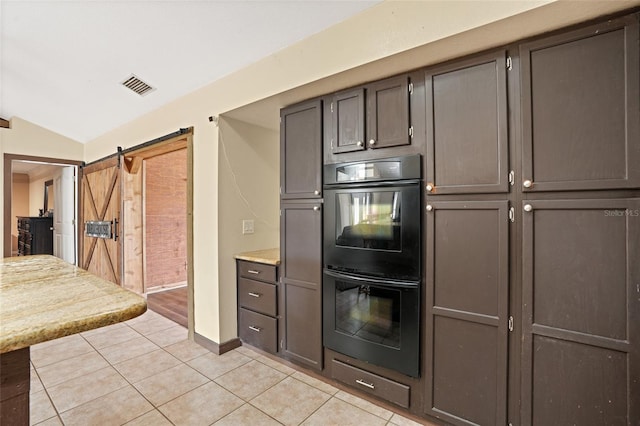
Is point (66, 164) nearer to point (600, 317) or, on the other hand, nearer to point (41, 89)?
point (41, 89)

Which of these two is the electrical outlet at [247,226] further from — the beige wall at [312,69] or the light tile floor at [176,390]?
the light tile floor at [176,390]

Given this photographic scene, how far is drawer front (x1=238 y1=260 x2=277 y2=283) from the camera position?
2.69m

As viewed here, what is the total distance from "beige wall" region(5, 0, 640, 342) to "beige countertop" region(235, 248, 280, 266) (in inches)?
5.4

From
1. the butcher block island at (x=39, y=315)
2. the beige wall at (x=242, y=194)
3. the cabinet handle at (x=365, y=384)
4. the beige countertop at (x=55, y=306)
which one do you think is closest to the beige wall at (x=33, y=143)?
the beige wall at (x=242, y=194)

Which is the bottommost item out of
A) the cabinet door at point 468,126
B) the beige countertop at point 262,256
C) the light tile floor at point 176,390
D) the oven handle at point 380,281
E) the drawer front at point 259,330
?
the light tile floor at point 176,390

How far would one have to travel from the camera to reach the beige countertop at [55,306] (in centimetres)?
77

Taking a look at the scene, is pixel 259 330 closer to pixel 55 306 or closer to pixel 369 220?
pixel 369 220

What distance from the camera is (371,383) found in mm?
2072

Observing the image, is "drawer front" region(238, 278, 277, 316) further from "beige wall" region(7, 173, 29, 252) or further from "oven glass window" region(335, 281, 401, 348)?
"beige wall" region(7, 173, 29, 252)

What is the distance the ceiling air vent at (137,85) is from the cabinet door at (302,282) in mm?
1988

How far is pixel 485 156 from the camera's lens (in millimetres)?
1668

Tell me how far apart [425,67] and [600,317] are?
1609mm

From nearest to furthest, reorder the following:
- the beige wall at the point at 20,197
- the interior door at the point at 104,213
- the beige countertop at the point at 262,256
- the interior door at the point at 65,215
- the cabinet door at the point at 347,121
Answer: the cabinet door at the point at 347,121 → the beige countertop at the point at 262,256 → the interior door at the point at 104,213 → the interior door at the point at 65,215 → the beige wall at the point at 20,197

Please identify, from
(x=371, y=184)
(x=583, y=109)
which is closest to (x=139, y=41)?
(x=371, y=184)
